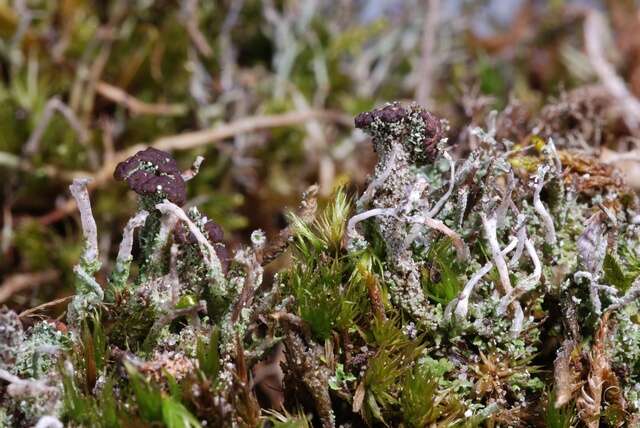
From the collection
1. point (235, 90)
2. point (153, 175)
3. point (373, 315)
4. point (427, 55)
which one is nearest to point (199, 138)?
point (235, 90)

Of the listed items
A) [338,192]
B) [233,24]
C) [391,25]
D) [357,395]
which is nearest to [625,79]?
[391,25]

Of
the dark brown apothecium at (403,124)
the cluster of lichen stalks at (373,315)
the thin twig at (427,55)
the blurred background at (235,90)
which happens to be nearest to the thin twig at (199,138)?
the blurred background at (235,90)

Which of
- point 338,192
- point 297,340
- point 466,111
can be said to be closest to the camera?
point 297,340

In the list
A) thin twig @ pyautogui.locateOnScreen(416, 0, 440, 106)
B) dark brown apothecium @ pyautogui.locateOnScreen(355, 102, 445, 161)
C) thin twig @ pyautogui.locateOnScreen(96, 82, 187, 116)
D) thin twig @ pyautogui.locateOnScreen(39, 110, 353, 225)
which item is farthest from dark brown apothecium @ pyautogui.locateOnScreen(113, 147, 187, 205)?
thin twig @ pyautogui.locateOnScreen(416, 0, 440, 106)

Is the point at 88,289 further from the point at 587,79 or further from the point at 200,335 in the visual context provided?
the point at 587,79

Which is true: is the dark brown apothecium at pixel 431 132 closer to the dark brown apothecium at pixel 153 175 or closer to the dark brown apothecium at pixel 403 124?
the dark brown apothecium at pixel 403 124

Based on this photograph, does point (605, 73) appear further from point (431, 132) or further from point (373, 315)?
point (373, 315)

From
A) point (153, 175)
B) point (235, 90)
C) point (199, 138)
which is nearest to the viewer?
point (153, 175)
